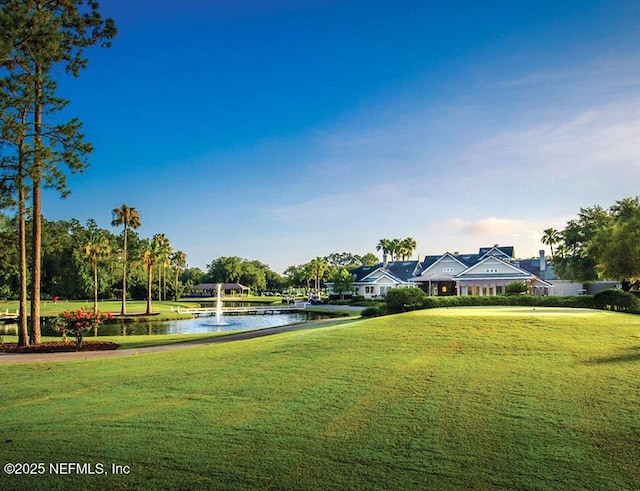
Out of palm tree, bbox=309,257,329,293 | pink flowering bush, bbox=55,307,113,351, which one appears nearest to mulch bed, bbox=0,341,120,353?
pink flowering bush, bbox=55,307,113,351

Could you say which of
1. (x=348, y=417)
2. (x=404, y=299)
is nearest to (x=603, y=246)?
(x=404, y=299)

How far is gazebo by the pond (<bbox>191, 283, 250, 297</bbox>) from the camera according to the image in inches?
4481

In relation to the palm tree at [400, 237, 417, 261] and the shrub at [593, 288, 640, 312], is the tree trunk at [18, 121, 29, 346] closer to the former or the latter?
the shrub at [593, 288, 640, 312]

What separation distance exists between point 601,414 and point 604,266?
85.1ft

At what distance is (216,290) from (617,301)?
98504 millimetres

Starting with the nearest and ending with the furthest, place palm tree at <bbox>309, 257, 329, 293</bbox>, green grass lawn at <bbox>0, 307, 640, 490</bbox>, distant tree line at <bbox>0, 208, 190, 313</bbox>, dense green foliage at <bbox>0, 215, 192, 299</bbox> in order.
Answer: green grass lawn at <bbox>0, 307, 640, 490</bbox> → distant tree line at <bbox>0, 208, 190, 313</bbox> → dense green foliage at <bbox>0, 215, 192, 299</bbox> → palm tree at <bbox>309, 257, 329, 293</bbox>

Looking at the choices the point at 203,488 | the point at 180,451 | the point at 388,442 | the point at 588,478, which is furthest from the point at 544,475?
the point at 180,451

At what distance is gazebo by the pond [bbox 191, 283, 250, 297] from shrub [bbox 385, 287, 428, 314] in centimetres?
8767

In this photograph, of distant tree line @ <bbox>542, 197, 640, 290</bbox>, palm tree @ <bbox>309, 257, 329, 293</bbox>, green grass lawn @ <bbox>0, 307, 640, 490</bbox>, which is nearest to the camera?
green grass lawn @ <bbox>0, 307, 640, 490</bbox>

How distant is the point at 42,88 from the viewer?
18.4m

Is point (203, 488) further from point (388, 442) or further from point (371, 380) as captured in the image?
point (371, 380)

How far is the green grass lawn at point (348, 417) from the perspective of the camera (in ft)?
17.9

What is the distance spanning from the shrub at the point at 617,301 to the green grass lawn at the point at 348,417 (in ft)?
42.1

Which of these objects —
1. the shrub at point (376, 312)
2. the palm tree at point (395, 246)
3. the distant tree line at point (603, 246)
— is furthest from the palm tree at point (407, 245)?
the shrub at point (376, 312)
